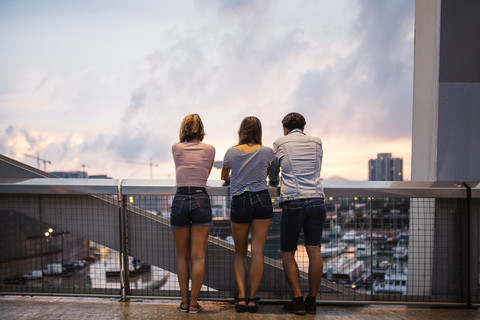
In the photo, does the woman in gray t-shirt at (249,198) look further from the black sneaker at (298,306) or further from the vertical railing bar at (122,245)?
the vertical railing bar at (122,245)

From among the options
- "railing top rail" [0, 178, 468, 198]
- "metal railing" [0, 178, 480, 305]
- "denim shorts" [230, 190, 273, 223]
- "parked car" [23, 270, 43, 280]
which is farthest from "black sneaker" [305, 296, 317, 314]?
"parked car" [23, 270, 43, 280]

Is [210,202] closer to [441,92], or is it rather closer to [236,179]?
[236,179]

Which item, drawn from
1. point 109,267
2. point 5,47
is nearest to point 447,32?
point 109,267

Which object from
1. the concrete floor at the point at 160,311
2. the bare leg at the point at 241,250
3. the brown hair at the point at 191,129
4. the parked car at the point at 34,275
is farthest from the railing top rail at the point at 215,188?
the concrete floor at the point at 160,311

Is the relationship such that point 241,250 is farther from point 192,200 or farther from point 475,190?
point 475,190

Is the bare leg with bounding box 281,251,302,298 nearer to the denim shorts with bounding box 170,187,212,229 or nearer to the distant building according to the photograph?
the denim shorts with bounding box 170,187,212,229

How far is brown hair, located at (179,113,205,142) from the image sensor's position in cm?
296

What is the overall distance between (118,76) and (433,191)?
23.8ft

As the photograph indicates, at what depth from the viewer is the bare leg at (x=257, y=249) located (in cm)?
297

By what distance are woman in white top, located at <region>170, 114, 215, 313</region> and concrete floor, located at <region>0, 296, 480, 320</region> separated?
0.30 meters

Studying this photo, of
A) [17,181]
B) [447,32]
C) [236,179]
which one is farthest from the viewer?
[447,32]

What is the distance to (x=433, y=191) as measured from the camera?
3.20m

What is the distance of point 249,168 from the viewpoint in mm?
2889

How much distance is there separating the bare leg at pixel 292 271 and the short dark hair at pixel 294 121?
1.13 meters
